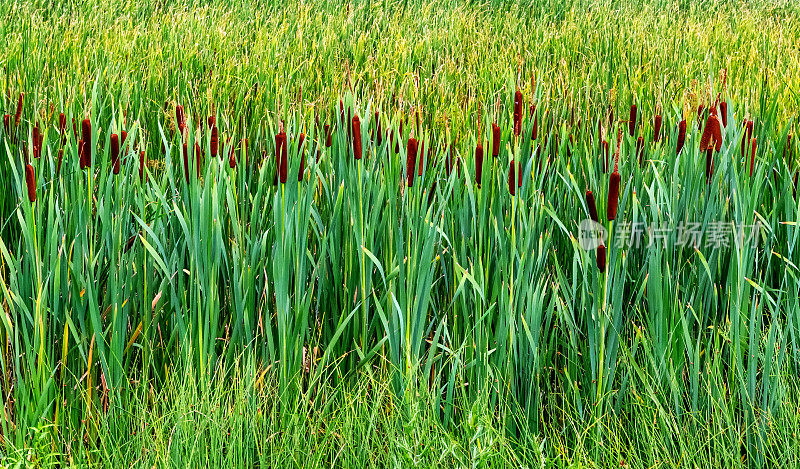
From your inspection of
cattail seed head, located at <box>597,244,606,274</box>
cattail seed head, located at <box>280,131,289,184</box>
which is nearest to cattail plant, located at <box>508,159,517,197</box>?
cattail seed head, located at <box>597,244,606,274</box>

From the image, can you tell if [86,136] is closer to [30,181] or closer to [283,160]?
[30,181]

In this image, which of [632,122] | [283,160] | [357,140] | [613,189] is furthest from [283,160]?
[632,122]

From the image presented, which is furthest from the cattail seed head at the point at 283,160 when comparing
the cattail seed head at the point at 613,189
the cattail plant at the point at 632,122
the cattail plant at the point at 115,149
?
the cattail plant at the point at 632,122

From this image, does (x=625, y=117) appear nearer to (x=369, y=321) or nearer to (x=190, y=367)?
(x=369, y=321)

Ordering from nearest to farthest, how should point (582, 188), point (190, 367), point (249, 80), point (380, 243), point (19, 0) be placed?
point (190, 367)
point (380, 243)
point (582, 188)
point (249, 80)
point (19, 0)

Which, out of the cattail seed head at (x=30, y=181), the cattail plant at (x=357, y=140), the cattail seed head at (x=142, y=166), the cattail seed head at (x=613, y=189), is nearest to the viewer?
the cattail seed head at (x=613, y=189)

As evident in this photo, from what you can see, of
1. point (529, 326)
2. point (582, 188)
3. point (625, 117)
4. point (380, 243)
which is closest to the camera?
point (529, 326)

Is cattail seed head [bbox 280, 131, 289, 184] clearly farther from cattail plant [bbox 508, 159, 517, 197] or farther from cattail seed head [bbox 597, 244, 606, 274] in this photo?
cattail seed head [bbox 597, 244, 606, 274]

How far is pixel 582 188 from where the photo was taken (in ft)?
5.95

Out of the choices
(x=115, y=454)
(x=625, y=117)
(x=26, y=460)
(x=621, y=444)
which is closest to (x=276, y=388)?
(x=115, y=454)

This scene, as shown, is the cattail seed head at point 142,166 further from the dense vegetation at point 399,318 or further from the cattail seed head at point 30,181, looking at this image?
the cattail seed head at point 30,181

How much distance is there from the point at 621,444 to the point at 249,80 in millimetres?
2595

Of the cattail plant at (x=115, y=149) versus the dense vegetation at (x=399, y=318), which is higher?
the cattail plant at (x=115, y=149)

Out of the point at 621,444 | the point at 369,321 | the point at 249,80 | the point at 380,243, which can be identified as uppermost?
the point at 249,80
